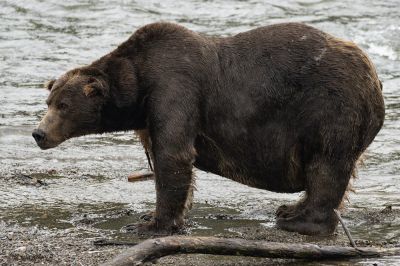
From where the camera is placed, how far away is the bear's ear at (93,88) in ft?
26.3

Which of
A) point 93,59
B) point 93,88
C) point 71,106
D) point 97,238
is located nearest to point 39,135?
point 71,106

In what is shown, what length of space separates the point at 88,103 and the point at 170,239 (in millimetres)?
2113

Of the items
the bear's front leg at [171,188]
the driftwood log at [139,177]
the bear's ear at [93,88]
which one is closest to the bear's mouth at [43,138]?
the bear's ear at [93,88]

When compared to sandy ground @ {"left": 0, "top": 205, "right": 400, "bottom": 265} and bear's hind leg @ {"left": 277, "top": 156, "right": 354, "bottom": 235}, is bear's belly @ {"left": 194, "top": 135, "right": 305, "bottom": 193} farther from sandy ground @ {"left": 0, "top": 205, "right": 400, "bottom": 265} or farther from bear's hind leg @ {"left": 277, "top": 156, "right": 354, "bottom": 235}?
sandy ground @ {"left": 0, "top": 205, "right": 400, "bottom": 265}

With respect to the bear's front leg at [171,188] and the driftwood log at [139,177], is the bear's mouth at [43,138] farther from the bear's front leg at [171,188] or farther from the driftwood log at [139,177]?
the driftwood log at [139,177]

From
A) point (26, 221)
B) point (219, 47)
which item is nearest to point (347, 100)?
point (219, 47)

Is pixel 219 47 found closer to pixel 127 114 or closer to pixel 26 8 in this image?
pixel 127 114

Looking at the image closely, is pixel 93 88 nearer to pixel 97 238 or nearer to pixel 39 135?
pixel 39 135

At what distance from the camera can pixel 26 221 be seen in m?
8.30

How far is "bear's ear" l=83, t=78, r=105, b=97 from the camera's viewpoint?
26.3 ft

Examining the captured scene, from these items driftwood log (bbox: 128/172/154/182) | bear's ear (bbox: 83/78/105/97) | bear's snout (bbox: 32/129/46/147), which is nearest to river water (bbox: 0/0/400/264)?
driftwood log (bbox: 128/172/154/182)

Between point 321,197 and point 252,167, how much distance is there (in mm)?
645

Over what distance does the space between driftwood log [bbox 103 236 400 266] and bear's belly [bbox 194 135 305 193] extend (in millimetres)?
1490

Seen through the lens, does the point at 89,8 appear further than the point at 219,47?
Yes
